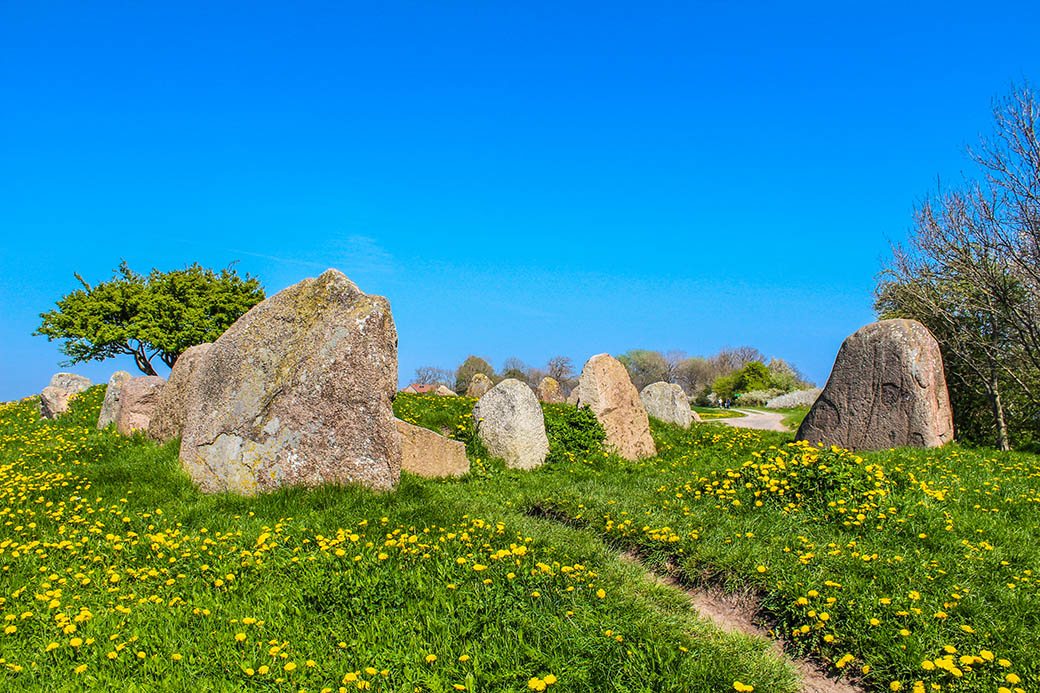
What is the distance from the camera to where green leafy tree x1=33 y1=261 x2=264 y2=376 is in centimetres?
3647

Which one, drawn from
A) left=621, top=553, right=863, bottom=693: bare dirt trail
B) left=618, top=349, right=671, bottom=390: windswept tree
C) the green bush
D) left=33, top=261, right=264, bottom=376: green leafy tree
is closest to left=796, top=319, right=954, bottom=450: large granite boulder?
the green bush

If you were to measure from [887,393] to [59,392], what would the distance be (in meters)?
24.6

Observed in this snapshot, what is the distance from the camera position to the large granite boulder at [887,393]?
14609mm

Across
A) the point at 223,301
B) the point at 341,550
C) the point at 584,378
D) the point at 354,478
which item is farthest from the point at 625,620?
the point at 223,301

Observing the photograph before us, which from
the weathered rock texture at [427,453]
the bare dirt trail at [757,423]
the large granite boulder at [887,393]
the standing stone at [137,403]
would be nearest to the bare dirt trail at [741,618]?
the weathered rock texture at [427,453]

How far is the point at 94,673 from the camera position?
191 inches

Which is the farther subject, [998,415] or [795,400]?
[795,400]

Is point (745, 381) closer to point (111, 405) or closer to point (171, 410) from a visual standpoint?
point (111, 405)

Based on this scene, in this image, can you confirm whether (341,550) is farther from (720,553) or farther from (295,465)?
(720,553)

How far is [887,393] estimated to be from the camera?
14969 millimetres

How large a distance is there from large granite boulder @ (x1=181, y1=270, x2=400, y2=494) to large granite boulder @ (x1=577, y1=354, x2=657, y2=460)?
18.7 ft

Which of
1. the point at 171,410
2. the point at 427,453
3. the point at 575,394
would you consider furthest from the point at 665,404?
the point at 171,410

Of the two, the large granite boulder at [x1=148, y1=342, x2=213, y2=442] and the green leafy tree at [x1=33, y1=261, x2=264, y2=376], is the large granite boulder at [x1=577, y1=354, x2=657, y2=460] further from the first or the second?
the green leafy tree at [x1=33, y1=261, x2=264, y2=376]

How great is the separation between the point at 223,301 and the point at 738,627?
39041mm
